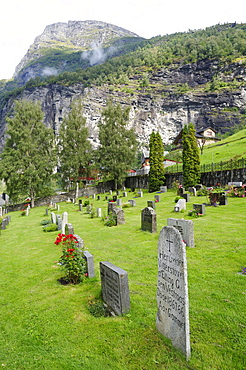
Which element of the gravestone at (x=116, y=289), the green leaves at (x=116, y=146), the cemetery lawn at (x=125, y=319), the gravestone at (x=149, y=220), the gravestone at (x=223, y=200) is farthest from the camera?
the green leaves at (x=116, y=146)

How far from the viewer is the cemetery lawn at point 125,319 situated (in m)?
3.59

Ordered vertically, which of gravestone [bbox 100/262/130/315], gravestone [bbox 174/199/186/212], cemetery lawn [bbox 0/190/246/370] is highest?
gravestone [bbox 174/199/186/212]

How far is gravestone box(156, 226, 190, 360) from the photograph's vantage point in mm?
3383

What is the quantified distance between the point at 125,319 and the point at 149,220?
709 centimetres

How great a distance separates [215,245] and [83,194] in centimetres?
3706

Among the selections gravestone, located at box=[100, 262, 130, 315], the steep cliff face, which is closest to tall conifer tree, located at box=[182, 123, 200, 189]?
gravestone, located at box=[100, 262, 130, 315]

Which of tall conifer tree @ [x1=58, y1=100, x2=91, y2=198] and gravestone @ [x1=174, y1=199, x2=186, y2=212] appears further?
tall conifer tree @ [x1=58, y1=100, x2=91, y2=198]

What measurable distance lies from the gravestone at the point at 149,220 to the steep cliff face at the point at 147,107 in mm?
108060

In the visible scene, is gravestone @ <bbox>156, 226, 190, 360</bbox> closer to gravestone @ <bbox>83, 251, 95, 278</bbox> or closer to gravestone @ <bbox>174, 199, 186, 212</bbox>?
gravestone @ <bbox>83, 251, 95, 278</bbox>

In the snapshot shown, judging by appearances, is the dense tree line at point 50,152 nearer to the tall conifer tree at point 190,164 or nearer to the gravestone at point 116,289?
the tall conifer tree at point 190,164

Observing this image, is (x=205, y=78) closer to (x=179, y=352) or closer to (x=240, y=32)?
(x=240, y=32)

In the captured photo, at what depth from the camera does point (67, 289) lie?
6312 mm

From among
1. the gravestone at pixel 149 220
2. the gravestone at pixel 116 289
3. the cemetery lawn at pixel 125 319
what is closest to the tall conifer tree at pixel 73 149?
the gravestone at pixel 149 220

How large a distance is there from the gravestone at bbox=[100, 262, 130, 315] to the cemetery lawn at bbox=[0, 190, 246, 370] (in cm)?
20
